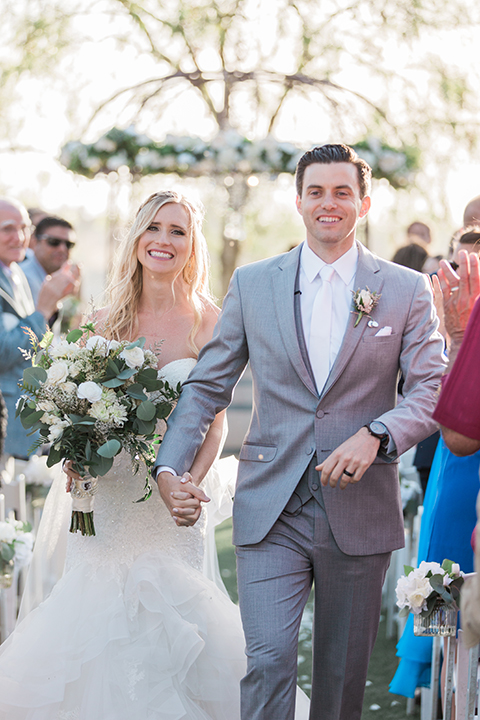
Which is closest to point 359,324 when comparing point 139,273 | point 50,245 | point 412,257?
point 139,273

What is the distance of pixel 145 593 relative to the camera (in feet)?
12.1

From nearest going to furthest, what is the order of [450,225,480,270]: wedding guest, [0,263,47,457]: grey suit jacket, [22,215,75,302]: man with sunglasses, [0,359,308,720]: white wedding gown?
[0,359,308,720]: white wedding gown, [450,225,480,270]: wedding guest, [0,263,47,457]: grey suit jacket, [22,215,75,302]: man with sunglasses

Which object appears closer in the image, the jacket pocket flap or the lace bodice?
the jacket pocket flap

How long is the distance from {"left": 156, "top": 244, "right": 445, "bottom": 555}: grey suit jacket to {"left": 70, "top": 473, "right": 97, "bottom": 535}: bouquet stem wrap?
0.57 m

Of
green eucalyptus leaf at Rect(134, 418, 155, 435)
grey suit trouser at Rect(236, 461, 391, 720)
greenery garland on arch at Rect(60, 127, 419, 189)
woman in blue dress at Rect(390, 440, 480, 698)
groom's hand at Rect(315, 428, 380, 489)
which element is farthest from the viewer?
greenery garland on arch at Rect(60, 127, 419, 189)

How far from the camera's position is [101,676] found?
3.45 m

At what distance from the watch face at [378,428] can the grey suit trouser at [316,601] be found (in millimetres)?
334

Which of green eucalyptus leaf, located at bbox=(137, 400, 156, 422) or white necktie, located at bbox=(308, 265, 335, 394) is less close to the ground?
white necktie, located at bbox=(308, 265, 335, 394)

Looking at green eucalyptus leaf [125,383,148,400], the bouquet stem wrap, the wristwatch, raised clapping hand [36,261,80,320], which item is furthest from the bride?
raised clapping hand [36,261,80,320]

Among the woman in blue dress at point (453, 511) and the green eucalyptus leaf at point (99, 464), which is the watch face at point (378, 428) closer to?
the woman in blue dress at point (453, 511)

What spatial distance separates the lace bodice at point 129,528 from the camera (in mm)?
3900

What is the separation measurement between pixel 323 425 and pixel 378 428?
27cm

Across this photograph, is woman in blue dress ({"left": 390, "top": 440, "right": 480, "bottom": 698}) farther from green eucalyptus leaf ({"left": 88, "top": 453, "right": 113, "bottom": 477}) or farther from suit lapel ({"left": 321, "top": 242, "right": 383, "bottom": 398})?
green eucalyptus leaf ({"left": 88, "top": 453, "right": 113, "bottom": 477})

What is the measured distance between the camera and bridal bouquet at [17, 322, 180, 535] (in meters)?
3.44
